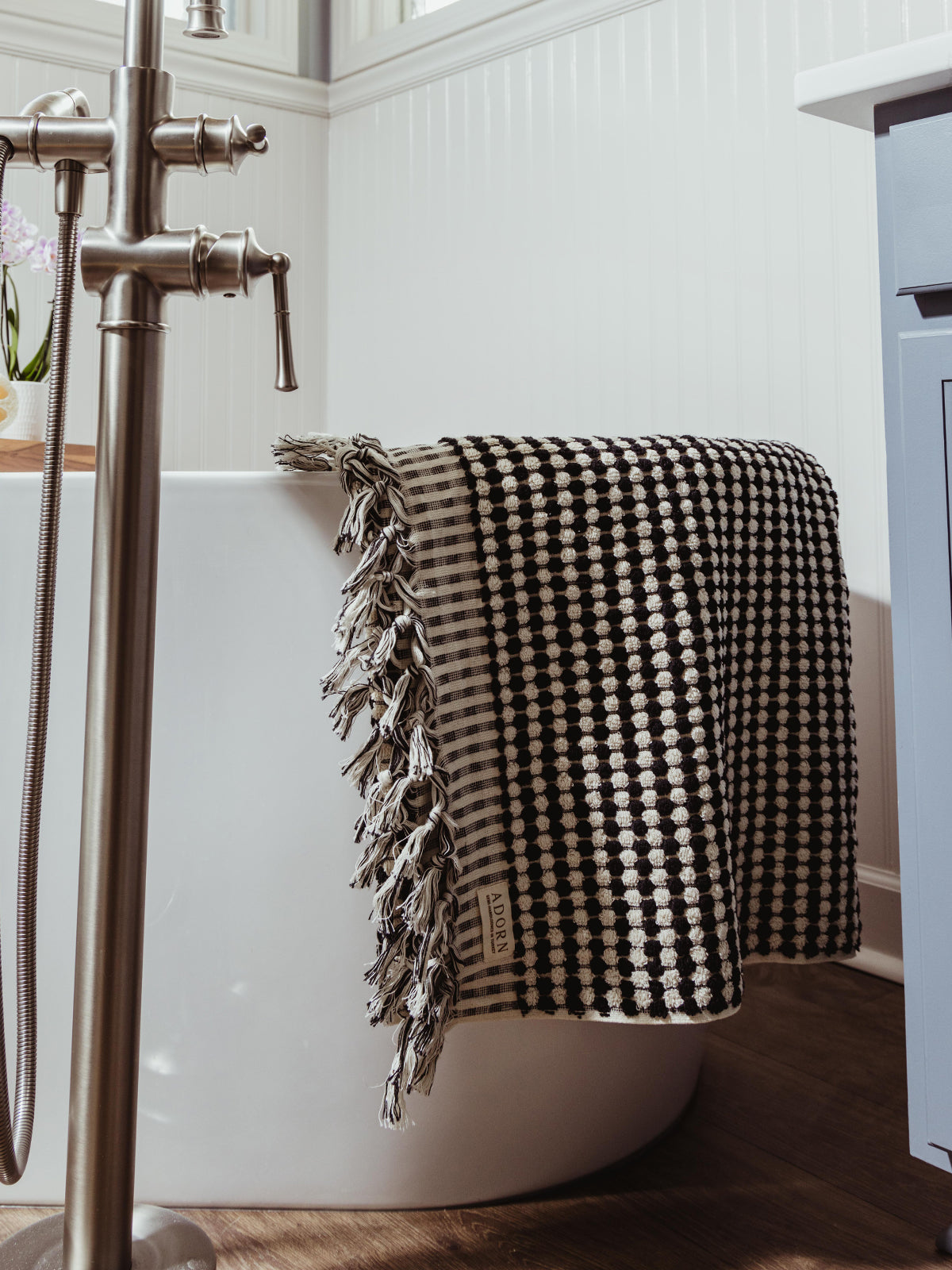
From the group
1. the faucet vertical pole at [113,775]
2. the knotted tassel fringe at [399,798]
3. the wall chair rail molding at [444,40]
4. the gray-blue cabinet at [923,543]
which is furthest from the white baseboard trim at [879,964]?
the wall chair rail molding at [444,40]

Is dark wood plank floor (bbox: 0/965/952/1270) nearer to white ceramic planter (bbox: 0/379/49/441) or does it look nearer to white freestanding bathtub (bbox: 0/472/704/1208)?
white freestanding bathtub (bbox: 0/472/704/1208)

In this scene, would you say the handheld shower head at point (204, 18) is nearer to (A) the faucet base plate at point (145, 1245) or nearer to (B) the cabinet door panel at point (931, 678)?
(B) the cabinet door panel at point (931, 678)

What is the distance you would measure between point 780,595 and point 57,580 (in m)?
0.58

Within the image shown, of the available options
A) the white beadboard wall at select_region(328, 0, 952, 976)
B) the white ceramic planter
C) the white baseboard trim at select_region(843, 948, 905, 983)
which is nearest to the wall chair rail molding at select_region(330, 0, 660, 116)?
the white beadboard wall at select_region(328, 0, 952, 976)

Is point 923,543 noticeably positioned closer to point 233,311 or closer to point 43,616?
point 43,616

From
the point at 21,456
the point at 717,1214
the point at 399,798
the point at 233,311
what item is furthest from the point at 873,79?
the point at 233,311

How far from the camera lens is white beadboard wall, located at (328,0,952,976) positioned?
143 cm

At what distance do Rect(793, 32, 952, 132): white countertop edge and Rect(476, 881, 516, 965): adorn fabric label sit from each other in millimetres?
579

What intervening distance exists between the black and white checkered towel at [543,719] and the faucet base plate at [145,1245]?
0.20 metres

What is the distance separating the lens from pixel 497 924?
0.80 m

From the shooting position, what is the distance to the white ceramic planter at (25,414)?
1.34 metres

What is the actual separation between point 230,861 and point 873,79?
0.69 meters

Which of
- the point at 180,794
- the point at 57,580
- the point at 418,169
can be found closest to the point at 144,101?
the point at 57,580

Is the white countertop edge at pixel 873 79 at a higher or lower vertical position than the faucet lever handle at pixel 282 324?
higher
